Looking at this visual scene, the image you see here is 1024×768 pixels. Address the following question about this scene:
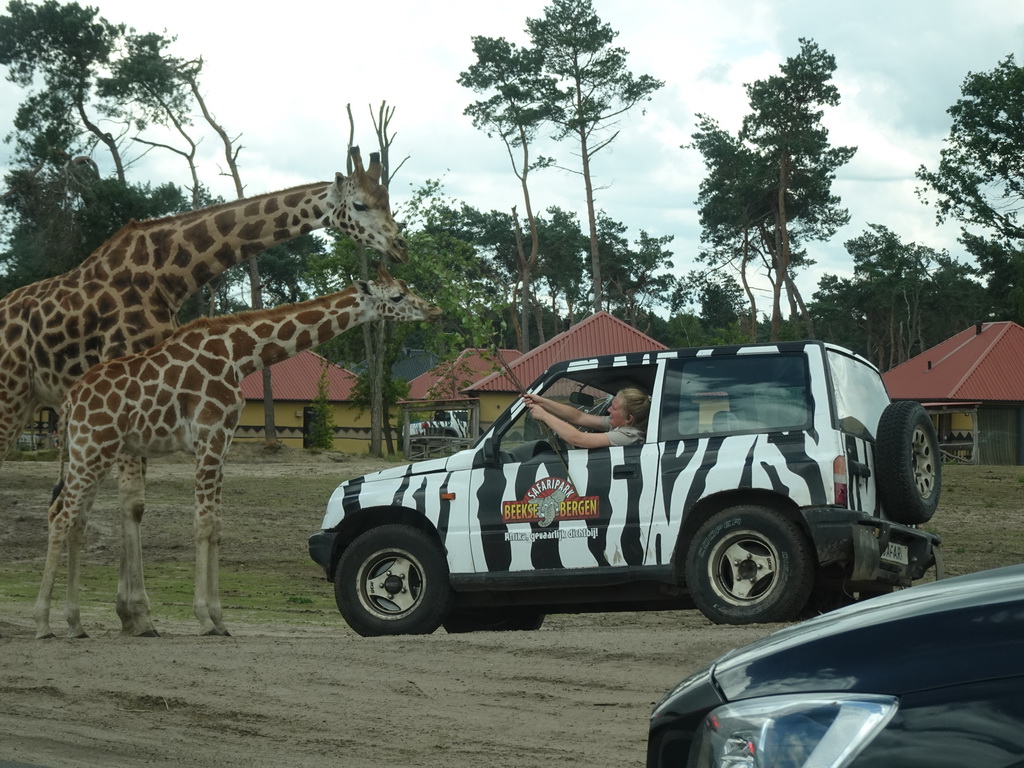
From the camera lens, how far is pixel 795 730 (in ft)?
8.93

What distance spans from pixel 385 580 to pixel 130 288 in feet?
12.1

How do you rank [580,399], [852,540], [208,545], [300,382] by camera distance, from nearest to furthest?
[852,540]
[580,399]
[208,545]
[300,382]

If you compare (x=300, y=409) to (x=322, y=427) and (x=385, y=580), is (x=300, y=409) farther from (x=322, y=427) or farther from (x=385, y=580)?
(x=385, y=580)

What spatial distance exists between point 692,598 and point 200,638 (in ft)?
11.8

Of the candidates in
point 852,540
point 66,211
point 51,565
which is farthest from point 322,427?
point 852,540

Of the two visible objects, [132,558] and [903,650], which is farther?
[132,558]

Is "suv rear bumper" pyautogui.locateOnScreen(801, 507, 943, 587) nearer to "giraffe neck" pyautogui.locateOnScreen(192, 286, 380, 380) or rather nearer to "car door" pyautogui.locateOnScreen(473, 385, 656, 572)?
"car door" pyautogui.locateOnScreen(473, 385, 656, 572)

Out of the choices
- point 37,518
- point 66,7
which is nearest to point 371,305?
point 37,518

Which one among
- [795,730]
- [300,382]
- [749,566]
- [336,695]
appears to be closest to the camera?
[795,730]

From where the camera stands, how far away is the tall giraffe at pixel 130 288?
11570mm

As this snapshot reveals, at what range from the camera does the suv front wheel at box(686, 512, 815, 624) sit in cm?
884

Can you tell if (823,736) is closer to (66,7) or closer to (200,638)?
(200,638)

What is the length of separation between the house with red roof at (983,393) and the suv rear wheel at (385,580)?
4126 centimetres

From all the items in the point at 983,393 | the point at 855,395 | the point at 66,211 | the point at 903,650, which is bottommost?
the point at 903,650
